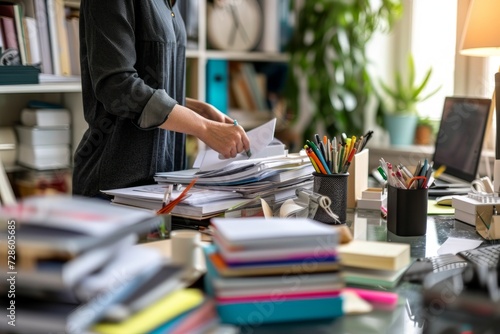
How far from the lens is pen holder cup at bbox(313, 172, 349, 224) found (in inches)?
55.1

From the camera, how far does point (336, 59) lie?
3244 millimetres

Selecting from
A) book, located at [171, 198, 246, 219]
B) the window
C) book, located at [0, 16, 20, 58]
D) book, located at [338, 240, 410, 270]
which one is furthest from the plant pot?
book, located at [338, 240, 410, 270]

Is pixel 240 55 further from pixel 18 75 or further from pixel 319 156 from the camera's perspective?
pixel 319 156

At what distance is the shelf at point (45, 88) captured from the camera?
2.26 meters

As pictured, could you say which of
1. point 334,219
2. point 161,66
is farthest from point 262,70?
point 334,219

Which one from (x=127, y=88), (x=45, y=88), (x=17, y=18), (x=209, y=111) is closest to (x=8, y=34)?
(x=17, y=18)

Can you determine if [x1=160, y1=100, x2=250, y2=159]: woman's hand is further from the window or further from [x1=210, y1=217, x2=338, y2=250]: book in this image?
the window

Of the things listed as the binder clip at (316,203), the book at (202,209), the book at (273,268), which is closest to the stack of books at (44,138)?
the book at (202,209)

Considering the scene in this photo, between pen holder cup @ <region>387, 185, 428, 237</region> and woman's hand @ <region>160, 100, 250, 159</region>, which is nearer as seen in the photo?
pen holder cup @ <region>387, 185, 428, 237</region>

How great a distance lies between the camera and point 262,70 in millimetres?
3531

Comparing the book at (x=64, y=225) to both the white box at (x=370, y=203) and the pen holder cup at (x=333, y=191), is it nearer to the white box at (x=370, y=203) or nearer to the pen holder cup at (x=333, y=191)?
the pen holder cup at (x=333, y=191)

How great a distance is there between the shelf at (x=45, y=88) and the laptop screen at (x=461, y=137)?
1391mm

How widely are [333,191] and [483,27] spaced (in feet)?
2.78

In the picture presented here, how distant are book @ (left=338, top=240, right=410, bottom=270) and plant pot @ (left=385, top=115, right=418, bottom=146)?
7.19 ft
